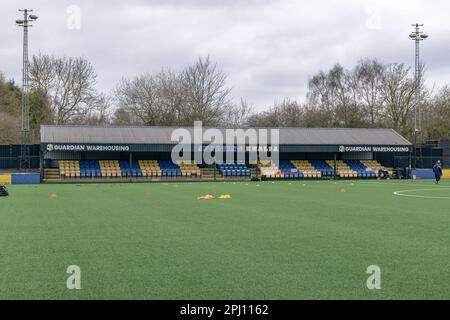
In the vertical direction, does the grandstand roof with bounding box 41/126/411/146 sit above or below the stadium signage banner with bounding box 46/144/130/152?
above

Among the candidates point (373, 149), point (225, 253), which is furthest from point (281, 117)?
point (225, 253)

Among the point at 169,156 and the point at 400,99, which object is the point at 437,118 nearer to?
the point at 400,99

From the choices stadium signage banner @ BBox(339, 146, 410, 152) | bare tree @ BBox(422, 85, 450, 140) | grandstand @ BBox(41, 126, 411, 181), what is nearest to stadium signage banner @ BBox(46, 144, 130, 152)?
grandstand @ BBox(41, 126, 411, 181)

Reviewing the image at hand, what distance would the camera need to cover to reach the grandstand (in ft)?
169

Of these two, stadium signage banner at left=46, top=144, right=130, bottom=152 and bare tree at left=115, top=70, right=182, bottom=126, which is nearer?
stadium signage banner at left=46, top=144, right=130, bottom=152

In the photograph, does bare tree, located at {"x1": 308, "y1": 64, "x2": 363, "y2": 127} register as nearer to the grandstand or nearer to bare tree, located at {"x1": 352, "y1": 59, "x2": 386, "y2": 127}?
bare tree, located at {"x1": 352, "y1": 59, "x2": 386, "y2": 127}

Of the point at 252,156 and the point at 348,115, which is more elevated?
the point at 348,115

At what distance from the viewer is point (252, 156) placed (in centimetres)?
5734

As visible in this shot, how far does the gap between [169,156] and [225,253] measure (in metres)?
46.6

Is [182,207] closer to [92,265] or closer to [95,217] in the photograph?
[95,217]

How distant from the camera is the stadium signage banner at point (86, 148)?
1946 inches

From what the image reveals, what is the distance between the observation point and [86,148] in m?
50.6
